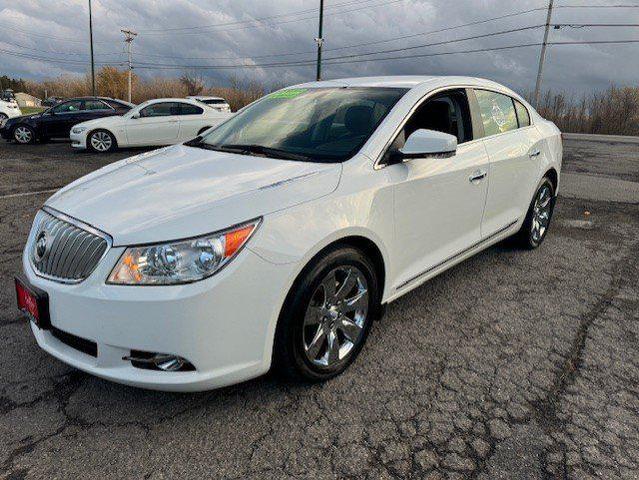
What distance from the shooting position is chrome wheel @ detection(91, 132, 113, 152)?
12.8 meters

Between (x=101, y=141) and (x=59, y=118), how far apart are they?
3154 millimetres

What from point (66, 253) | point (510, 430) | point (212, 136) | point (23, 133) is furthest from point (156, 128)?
point (510, 430)

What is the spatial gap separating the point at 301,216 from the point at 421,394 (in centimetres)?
114

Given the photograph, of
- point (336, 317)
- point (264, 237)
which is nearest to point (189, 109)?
point (336, 317)

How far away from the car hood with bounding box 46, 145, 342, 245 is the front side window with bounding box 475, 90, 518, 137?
5.89ft

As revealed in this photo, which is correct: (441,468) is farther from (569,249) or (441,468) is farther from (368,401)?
(569,249)

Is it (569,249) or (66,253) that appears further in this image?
(569,249)

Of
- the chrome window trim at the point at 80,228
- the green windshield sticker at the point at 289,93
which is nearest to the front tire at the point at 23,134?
the green windshield sticker at the point at 289,93

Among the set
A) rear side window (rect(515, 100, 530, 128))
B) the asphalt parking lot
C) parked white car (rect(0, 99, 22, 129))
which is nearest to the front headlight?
the asphalt parking lot

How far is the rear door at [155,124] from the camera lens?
13000 millimetres

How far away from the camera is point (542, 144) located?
468cm

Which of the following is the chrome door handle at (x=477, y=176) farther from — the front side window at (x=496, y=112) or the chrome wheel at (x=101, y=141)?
the chrome wheel at (x=101, y=141)

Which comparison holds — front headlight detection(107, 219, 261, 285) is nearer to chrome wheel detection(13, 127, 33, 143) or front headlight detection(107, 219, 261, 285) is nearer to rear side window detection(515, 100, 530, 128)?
rear side window detection(515, 100, 530, 128)

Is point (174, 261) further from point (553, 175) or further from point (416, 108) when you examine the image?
point (553, 175)
